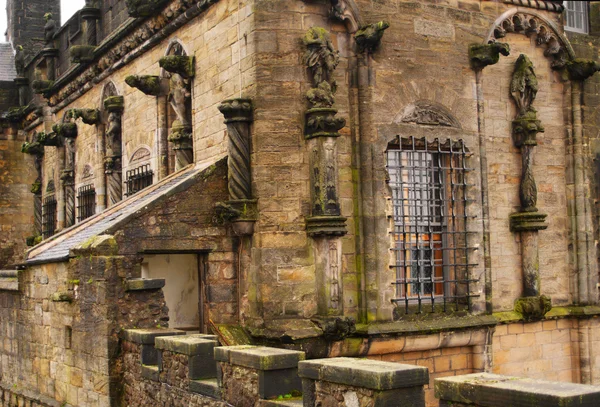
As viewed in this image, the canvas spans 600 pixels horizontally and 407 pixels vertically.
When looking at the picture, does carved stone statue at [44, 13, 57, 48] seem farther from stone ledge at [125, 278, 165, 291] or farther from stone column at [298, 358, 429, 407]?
stone column at [298, 358, 429, 407]

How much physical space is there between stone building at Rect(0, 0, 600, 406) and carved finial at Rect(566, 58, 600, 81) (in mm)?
36

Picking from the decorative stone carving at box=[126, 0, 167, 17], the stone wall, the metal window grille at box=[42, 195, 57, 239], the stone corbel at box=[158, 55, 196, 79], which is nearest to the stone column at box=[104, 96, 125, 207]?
the decorative stone carving at box=[126, 0, 167, 17]

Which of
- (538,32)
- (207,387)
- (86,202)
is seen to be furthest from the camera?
(86,202)

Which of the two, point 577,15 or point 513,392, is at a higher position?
point 577,15

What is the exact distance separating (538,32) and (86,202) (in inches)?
390

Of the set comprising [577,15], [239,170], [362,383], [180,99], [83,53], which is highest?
[83,53]

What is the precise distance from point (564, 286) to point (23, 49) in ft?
57.5

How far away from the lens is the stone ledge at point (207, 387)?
25.8 feet

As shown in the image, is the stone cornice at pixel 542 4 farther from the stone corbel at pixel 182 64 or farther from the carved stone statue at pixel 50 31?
the carved stone statue at pixel 50 31

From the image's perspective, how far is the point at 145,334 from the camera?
30.3 feet

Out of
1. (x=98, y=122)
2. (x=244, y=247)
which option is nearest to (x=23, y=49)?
(x=98, y=122)

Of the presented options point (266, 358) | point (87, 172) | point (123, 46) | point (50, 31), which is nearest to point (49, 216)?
point (87, 172)

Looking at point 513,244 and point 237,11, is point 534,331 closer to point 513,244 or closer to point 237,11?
point 513,244

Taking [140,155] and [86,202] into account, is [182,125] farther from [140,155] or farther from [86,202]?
[86,202]
